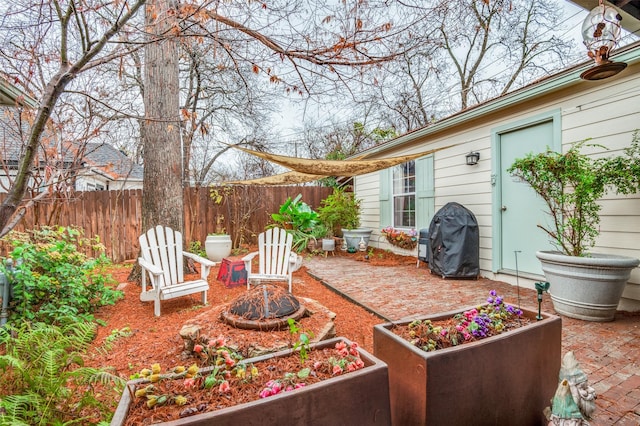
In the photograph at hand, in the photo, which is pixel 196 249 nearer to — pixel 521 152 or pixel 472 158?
pixel 472 158

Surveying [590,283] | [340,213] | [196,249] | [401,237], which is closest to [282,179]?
[340,213]

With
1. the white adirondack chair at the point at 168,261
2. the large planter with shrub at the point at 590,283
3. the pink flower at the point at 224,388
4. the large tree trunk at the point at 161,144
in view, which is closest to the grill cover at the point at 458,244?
the large planter with shrub at the point at 590,283

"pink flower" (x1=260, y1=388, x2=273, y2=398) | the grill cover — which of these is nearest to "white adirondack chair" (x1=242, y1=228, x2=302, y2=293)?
the grill cover

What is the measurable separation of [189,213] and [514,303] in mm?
6406

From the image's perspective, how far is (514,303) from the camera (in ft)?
11.1

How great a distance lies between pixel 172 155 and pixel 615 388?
4859mm

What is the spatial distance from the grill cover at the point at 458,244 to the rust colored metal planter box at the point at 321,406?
12.7ft

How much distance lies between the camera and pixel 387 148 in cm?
699

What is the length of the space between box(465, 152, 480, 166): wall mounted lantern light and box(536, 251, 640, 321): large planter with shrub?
2117 mm

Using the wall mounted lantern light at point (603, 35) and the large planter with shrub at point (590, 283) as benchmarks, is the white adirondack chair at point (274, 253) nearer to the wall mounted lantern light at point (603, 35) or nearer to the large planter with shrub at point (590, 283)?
the large planter with shrub at point (590, 283)

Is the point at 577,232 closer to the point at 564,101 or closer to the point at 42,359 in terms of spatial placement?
the point at 564,101

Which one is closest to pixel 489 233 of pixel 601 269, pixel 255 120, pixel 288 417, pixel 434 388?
pixel 601 269

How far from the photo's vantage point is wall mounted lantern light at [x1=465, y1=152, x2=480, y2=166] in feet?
15.7

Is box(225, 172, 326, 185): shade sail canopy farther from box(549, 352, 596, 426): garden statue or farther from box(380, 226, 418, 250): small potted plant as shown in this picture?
box(549, 352, 596, 426): garden statue
